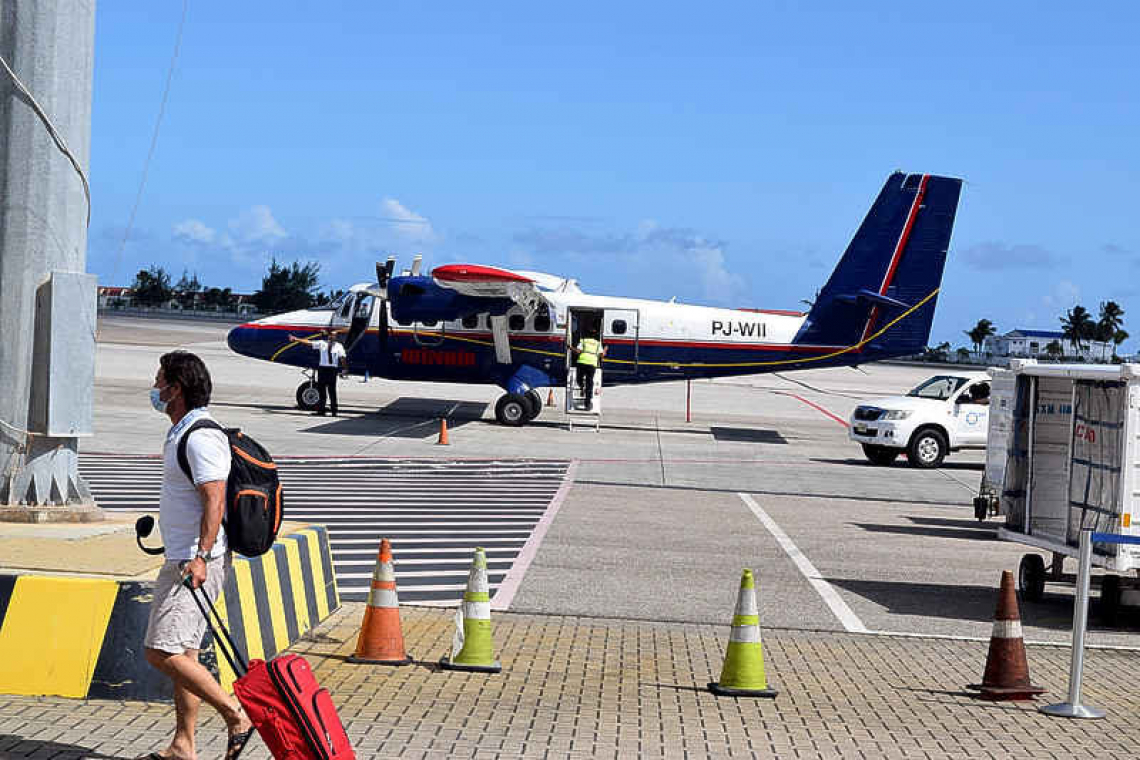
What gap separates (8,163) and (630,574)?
6.79m

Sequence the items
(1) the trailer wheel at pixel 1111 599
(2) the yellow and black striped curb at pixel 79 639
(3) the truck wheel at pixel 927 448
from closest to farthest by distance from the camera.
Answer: (2) the yellow and black striped curb at pixel 79 639
(1) the trailer wheel at pixel 1111 599
(3) the truck wheel at pixel 927 448

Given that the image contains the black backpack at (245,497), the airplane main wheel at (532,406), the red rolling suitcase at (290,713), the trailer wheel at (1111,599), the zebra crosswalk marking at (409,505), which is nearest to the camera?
the red rolling suitcase at (290,713)

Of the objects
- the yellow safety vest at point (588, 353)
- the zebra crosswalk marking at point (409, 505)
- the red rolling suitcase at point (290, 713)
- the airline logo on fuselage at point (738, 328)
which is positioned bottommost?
the zebra crosswalk marking at point (409, 505)

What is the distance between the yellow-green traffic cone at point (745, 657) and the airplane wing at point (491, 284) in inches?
757

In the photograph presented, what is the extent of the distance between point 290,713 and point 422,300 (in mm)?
23995

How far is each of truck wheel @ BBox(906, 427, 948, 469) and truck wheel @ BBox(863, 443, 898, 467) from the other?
0.51 meters

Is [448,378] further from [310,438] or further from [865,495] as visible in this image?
[865,495]

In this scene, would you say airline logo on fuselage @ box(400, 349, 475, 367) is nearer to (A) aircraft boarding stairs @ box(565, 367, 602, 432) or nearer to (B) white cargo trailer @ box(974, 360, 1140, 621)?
(A) aircraft boarding stairs @ box(565, 367, 602, 432)

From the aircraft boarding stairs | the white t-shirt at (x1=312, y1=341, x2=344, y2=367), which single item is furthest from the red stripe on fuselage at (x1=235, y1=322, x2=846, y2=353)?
the white t-shirt at (x1=312, y1=341, x2=344, y2=367)

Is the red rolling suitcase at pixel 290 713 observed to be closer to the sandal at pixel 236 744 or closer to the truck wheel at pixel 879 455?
the sandal at pixel 236 744

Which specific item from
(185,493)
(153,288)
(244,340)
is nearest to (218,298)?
(153,288)

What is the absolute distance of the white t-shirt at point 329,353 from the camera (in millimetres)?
29531

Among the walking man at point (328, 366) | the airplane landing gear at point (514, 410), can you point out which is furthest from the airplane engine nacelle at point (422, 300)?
the airplane landing gear at point (514, 410)

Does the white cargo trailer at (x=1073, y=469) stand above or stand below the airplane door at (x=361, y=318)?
below
